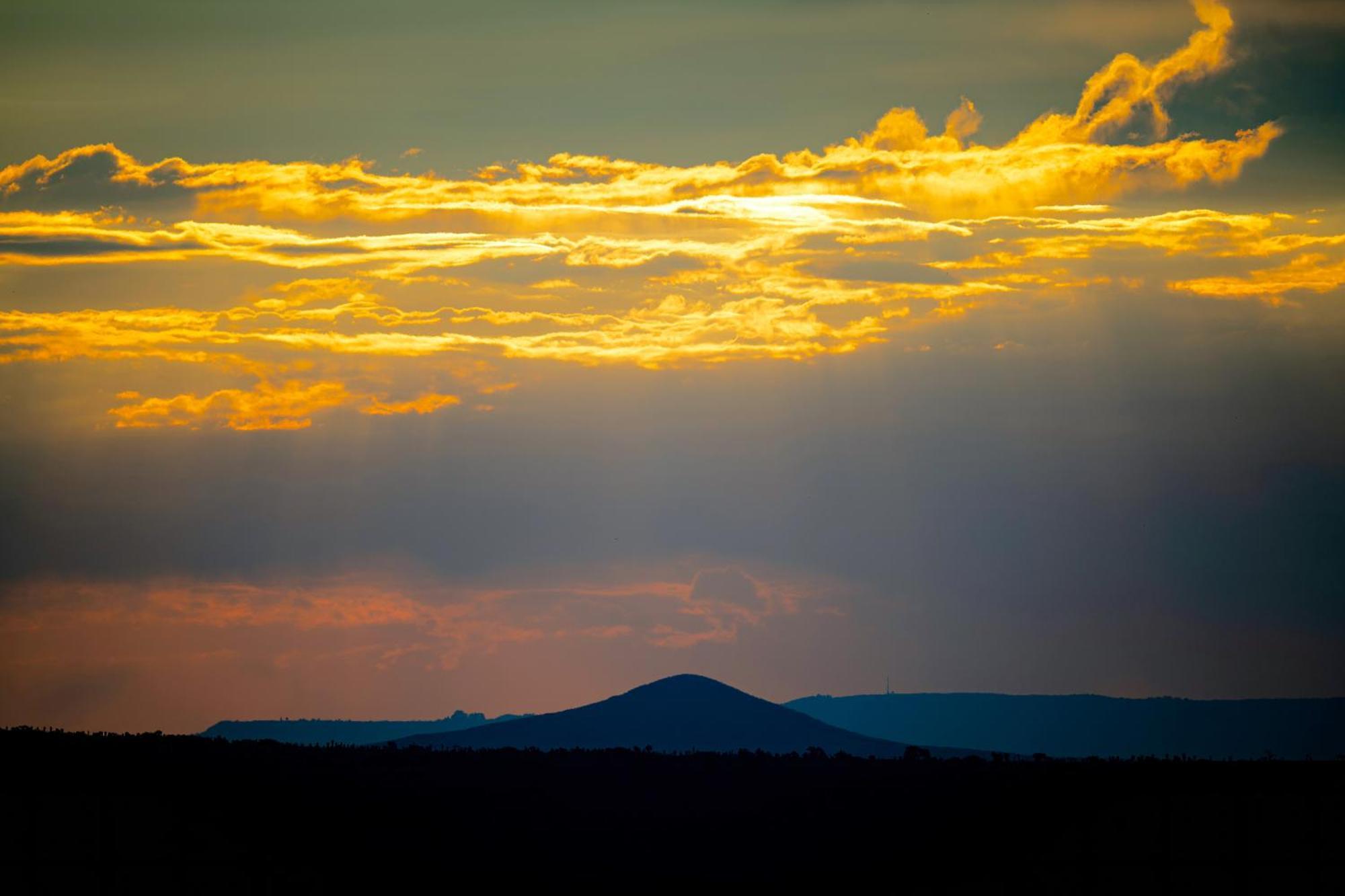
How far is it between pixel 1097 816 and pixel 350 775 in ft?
105

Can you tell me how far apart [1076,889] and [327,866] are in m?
25.9

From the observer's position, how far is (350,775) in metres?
77.5

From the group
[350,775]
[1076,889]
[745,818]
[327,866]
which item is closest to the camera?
[1076,889]

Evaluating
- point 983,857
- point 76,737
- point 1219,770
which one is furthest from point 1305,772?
point 76,737

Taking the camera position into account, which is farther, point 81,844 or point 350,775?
point 350,775

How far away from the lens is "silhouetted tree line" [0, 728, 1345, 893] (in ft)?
192

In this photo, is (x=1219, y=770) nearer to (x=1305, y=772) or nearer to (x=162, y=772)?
(x=1305, y=772)

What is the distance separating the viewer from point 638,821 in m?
72.1

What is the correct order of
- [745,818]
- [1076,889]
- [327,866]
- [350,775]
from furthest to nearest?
[350,775] → [745,818] → [327,866] → [1076,889]

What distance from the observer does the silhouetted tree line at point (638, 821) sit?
58.6 metres

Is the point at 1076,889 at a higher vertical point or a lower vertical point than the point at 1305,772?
lower

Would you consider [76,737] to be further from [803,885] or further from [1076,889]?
[1076,889]

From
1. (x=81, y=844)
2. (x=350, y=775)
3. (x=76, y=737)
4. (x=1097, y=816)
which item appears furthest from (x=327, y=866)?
(x=1097, y=816)

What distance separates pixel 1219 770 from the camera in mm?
73625
